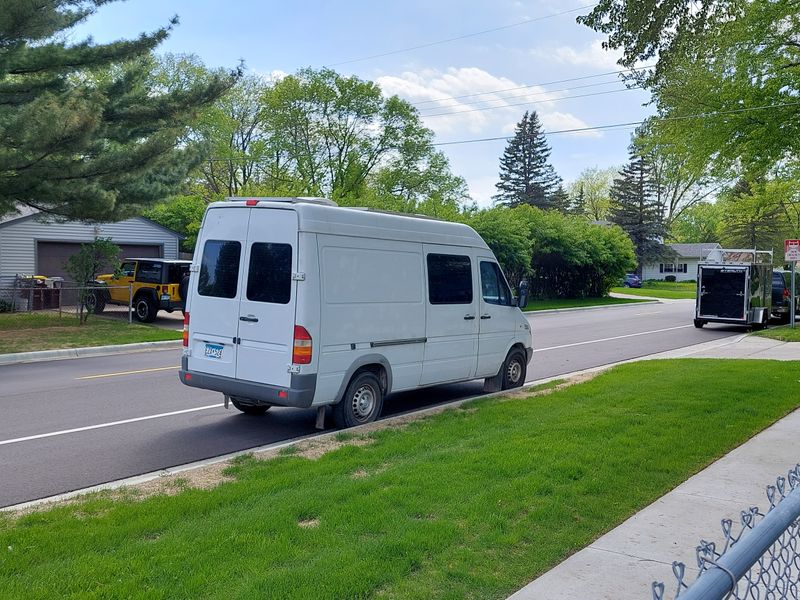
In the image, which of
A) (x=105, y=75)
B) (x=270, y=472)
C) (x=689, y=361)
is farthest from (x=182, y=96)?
(x=105, y=75)

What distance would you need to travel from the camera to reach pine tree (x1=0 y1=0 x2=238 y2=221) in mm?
15023

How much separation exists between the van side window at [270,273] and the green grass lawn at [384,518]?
193cm

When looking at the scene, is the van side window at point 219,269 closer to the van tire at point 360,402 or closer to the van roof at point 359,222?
the van roof at point 359,222

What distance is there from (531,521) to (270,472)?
2.37 m

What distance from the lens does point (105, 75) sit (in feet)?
140

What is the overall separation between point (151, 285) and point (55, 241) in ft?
29.8

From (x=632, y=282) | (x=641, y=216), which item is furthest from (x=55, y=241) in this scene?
(x=641, y=216)

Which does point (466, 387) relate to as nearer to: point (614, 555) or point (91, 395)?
point (91, 395)

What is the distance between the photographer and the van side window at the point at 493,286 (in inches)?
414

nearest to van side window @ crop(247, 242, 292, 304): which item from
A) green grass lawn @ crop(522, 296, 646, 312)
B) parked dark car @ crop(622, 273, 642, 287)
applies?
green grass lawn @ crop(522, 296, 646, 312)

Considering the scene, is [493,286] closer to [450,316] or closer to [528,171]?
[450,316]

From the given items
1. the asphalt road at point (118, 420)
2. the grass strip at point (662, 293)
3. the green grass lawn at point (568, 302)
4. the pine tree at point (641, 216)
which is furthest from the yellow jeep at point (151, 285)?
the pine tree at point (641, 216)

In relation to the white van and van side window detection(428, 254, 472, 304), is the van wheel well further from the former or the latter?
van side window detection(428, 254, 472, 304)

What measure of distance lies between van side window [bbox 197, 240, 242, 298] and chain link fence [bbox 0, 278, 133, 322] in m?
13.1
